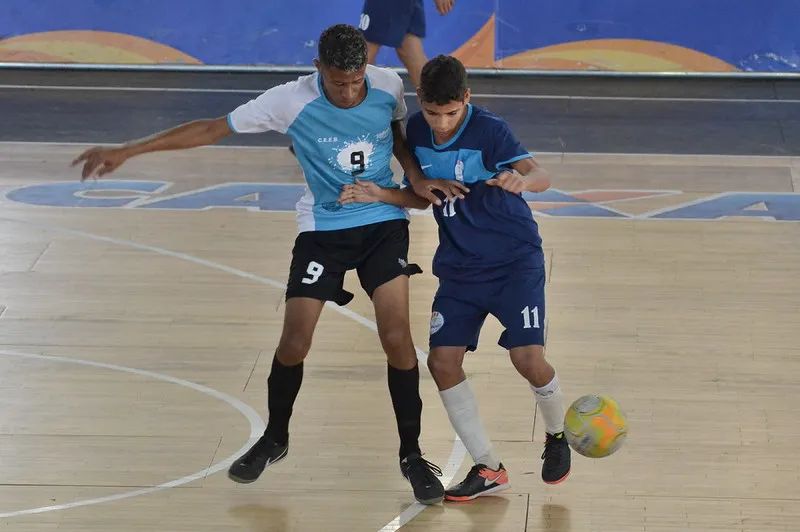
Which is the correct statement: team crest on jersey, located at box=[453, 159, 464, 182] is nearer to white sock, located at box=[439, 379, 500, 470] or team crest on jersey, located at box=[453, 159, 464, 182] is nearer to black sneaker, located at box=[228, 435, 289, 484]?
white sock, located at box=[439, 379, 500, 470]

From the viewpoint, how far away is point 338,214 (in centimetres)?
475

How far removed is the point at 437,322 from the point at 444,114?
0.74 meters

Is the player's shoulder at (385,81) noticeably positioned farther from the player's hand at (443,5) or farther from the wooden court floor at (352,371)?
the player's hand at (443,5)

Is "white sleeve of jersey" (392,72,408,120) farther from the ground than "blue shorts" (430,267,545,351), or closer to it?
farther from the ground

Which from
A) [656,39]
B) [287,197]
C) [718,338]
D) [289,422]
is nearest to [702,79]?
[656,39]

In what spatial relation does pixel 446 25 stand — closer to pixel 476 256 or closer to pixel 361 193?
pixel 361 193

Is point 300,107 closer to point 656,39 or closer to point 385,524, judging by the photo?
point 385,524

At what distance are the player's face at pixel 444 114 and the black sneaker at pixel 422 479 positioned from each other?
1189 mm

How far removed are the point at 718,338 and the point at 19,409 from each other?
10.4 ft

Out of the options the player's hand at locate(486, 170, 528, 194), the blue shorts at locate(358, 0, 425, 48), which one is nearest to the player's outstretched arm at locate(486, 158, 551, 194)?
the player's hand at locate(486, 170, 528, 194)

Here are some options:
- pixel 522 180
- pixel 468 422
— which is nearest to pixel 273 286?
pixel 468 422

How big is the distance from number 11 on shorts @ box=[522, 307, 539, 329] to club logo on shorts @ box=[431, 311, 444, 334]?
Answer: 0.94 ft

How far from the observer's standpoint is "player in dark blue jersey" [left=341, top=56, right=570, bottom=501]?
454 centimetres

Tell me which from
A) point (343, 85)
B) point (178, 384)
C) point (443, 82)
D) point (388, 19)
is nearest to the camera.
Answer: point (443, 82)
